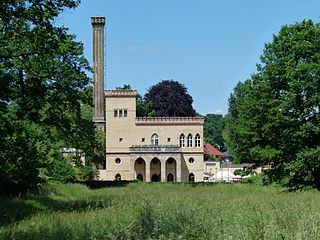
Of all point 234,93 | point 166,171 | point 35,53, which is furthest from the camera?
point 234,93

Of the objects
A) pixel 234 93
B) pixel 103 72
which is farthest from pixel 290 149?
pixel 103 72

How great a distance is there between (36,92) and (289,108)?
1461cm

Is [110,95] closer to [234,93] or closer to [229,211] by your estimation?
[234,93]

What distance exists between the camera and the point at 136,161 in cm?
7031

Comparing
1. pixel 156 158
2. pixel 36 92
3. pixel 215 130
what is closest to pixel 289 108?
pixel 36 92

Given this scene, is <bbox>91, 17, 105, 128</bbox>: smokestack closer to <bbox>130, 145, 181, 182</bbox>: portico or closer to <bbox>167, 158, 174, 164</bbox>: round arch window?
<bbox>130, 145, 181, 182</bbox>: portico

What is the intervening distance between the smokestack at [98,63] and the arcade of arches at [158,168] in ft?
36.6

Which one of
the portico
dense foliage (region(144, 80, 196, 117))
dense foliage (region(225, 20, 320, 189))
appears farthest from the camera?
dense foliage (region(144, 80, 196, 117))

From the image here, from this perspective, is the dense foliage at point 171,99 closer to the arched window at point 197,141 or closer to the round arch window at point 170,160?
the arched window at point 197,141

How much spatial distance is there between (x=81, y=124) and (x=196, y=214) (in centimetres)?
2860

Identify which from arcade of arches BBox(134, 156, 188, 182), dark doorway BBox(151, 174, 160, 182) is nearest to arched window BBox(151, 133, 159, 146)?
arcade of arches BBox(134, 156, 188, 182)

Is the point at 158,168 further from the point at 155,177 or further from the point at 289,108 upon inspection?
the point at 289,108

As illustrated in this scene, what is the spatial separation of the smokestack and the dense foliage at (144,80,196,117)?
31.6ft

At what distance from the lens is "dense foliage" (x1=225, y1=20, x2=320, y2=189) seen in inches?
1077
